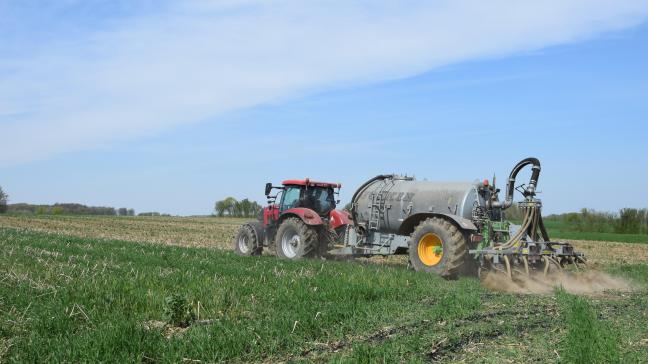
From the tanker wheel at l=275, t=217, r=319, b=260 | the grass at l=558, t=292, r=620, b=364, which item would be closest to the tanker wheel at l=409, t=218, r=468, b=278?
the tanker wheel at l=275, t=217, r=319, b=260

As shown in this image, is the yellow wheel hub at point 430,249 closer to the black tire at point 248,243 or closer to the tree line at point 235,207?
the black tire at point 248,243

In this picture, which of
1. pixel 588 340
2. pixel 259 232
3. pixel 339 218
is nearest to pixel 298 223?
pixel 339 218

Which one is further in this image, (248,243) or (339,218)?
(248,243)

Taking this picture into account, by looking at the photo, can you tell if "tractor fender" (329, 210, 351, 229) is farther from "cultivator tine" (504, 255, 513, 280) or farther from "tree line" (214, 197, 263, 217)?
"tree line" (214, 197, 263, 217)

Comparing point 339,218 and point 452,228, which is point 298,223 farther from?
point 452,228

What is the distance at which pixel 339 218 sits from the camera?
16.0m

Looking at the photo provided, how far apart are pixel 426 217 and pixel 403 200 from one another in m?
0.78

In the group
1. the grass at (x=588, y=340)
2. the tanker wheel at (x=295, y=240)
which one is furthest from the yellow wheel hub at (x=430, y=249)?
the grass at (x=588, y=340)

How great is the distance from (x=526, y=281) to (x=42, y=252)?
11010mm

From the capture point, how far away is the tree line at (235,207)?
7375 centimetres

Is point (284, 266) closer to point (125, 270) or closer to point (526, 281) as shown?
point (125, 270)

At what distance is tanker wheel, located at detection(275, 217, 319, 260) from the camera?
15414mm

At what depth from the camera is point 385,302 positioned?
8242 mm

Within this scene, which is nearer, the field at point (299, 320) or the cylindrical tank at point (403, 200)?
the field at point (299, 320)
